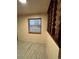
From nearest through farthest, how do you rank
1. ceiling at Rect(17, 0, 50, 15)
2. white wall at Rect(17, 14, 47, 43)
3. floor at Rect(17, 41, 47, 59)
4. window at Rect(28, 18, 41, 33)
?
floor at Rect(17, 41, 47, 59), ceiling at Rect(17, 0, 50, 15), white wall at Rect(17, 14, 47, 43), window at Rect(28, 18, 41, 33)

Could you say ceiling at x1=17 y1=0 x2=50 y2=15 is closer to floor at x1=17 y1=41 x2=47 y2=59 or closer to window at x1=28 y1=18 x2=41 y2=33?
window at x1=28 y1=18 x2=41 y2=33

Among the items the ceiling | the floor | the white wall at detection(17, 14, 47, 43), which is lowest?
the floor

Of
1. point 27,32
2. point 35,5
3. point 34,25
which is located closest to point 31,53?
point 35,5

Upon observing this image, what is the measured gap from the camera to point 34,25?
793cm

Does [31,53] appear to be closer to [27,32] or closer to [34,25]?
[27,32]

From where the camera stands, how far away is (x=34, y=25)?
26.0 feet

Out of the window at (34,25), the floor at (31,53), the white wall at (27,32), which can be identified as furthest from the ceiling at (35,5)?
the floor at (31,53)

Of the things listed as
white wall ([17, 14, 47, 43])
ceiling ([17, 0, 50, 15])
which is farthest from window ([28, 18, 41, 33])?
ceiling ([17, 0, 50, 15])

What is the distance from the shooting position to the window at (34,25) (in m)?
7.63

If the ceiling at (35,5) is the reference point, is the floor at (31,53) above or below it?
below

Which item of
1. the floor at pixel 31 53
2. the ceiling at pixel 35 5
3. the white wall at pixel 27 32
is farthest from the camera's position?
the white wall at pixel 27 32

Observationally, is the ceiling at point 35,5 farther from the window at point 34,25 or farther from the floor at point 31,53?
the floor at point 31,53

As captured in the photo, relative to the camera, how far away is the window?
763cm
